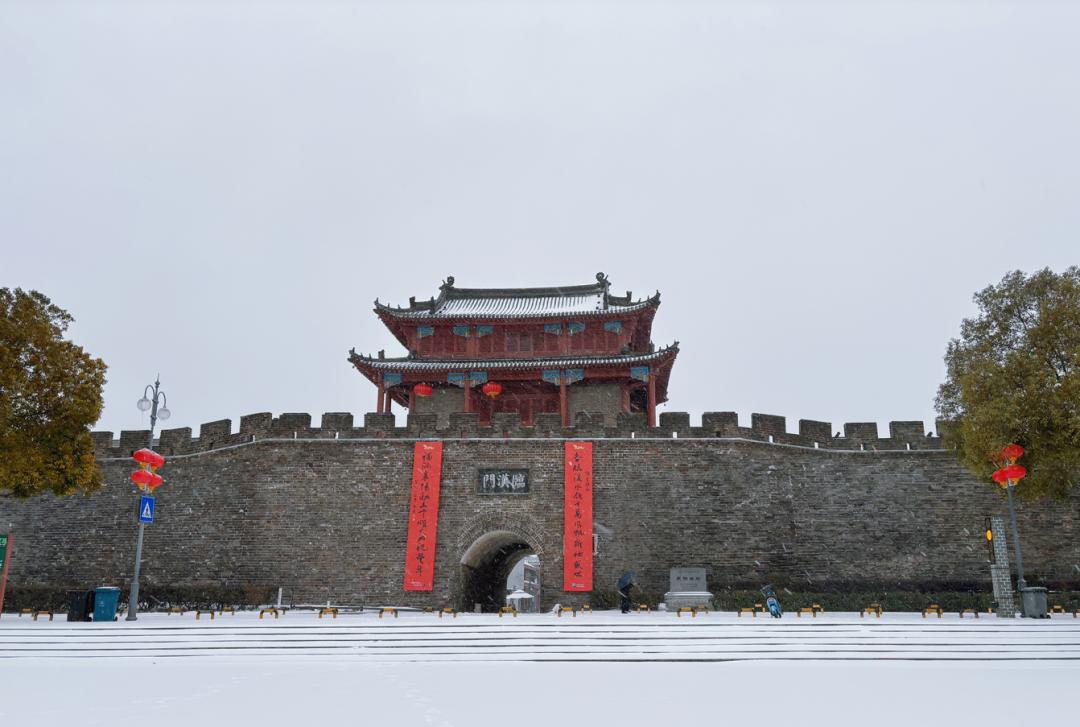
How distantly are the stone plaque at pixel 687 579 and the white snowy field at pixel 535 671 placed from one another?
3.82 meters

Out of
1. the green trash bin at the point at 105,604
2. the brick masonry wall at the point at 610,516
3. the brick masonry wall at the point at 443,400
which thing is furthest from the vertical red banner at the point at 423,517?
the green trash bin at the point at 105,604

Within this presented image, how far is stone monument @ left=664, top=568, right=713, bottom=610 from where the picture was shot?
1309 centimetres

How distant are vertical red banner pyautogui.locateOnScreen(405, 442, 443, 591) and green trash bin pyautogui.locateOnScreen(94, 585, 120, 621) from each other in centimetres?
500

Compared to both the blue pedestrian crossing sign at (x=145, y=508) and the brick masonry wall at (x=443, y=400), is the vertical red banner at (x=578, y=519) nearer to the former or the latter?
the brick masonry wall at (x=443, y=400)

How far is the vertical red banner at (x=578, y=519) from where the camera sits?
46.5 feet

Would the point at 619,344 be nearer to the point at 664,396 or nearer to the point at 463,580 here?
the point at 664,396

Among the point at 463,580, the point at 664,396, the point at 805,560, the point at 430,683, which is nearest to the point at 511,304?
the point at 664,396

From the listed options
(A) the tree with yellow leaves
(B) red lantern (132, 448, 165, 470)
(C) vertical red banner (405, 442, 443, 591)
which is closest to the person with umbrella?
(C) vertical red banner (405, 442, 443, 591)

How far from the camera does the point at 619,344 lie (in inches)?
798

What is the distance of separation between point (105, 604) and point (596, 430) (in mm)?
8830

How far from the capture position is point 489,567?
57.4 ft

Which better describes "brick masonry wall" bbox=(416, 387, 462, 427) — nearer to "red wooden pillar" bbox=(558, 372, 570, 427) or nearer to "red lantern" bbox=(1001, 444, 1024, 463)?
"red wooden pillar" bbox=(558, 372, 570, 427)

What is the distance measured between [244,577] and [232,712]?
1034cm

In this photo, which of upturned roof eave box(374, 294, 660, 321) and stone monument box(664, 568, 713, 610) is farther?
upturned roof eave box(374, 294, 660, 321)
